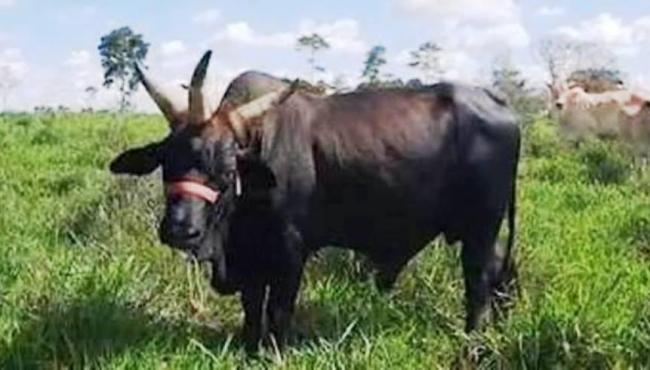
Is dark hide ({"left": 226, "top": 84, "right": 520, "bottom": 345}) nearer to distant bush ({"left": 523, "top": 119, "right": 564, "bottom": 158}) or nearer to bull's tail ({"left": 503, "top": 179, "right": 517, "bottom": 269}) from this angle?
bull's tail ({"left": 503, "top": 179, "right": 517, "bottom": 269})

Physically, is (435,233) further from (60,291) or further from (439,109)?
(60,291)

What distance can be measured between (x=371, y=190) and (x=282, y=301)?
0.70 metres

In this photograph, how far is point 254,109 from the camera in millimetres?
5297

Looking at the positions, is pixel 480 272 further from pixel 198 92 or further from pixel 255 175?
pixel 198 92

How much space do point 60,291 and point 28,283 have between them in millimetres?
292

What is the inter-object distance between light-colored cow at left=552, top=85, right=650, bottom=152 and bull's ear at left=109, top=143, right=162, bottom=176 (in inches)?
382

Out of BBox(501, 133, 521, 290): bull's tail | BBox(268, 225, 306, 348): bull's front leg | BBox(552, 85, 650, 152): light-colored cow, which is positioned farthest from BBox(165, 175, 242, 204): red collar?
BBox(552, 85, 650, 152): light-colored cow

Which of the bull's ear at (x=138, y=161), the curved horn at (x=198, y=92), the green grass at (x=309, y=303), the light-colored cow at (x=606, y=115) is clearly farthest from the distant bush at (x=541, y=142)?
the curved horn at (x=198, y=92)

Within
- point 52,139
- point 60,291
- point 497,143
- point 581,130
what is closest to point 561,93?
point 581,130

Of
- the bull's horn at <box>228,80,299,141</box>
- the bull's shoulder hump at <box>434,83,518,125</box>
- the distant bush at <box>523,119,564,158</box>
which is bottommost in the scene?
the distant bush at <box>523,119,564,158</box>

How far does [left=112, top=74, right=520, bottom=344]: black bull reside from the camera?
543 cm

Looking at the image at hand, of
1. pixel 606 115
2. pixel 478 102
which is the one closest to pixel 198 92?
pixel 478 102

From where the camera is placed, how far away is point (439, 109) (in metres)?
6.04

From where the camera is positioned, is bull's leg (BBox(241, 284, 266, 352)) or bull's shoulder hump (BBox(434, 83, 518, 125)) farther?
bull's shoulder hump (BBox(434, 83, 518, 125))
